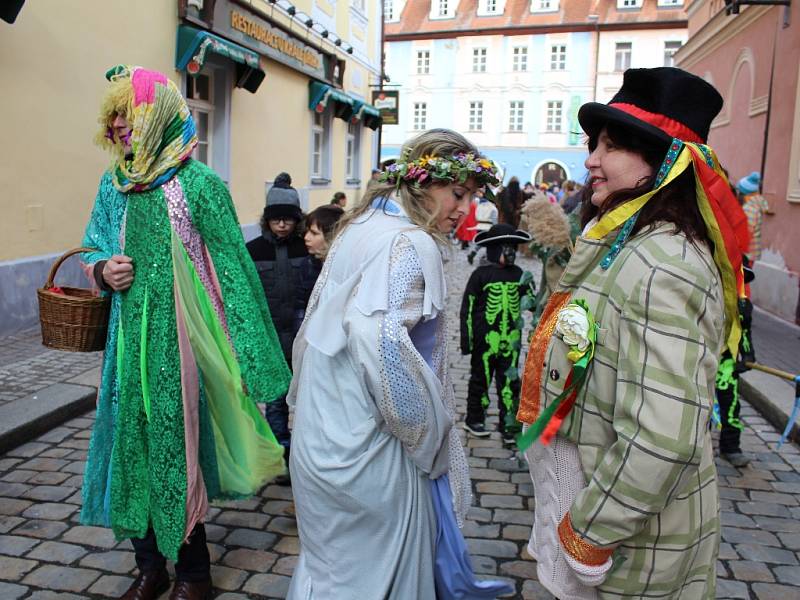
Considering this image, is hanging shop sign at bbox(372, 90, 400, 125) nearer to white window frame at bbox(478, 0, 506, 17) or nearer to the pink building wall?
the pink building wall

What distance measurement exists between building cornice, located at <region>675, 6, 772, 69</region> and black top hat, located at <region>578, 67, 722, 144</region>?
11021mm

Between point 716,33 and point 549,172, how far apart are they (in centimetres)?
2479

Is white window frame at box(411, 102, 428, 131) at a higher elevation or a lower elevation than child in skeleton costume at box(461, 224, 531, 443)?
higher

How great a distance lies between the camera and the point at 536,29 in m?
37.5

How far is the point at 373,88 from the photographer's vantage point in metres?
19.7

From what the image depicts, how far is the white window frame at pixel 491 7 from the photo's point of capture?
39125mm

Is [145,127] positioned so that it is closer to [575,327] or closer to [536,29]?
[575,327]

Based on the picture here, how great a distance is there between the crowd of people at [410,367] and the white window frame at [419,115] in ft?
125

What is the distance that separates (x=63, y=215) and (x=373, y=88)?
13371 mm

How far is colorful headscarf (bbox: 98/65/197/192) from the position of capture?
2.54m

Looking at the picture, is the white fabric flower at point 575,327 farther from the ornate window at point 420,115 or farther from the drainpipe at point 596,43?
the ornate window at point 420,115

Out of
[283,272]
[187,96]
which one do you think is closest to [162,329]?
[283,272]

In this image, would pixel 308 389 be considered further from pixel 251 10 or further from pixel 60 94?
pixel 251 10

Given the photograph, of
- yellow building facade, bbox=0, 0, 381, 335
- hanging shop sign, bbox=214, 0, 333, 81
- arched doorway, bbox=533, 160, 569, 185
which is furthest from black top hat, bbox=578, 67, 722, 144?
arched doorway, bbox=533, 160, 569, 185
